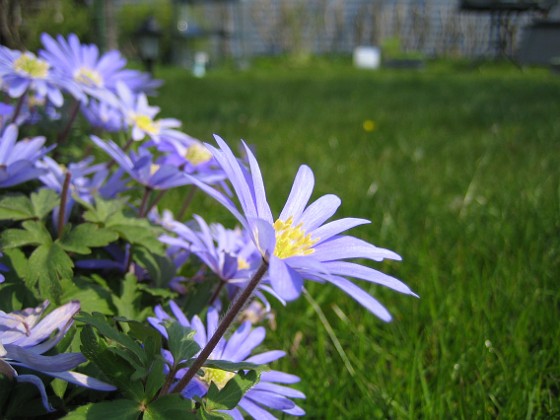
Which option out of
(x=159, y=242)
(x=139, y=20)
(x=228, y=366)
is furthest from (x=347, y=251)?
(x=139, y=20)

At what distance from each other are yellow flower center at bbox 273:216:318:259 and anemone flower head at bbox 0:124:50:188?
15.9 inches

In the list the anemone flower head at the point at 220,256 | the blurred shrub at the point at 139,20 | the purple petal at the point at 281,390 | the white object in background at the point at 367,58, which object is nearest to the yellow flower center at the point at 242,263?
the anemone flower head at the point at 220,256

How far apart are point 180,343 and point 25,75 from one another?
59 cm

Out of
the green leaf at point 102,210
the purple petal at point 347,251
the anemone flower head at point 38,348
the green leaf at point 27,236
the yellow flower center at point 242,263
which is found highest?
the purple petal at point 347,251

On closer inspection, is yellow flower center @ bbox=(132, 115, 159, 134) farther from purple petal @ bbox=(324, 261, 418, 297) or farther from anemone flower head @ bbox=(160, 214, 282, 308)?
purple petal @ bbox=(324, 261, 418, 297)

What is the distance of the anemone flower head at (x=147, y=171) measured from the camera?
34.7 inches

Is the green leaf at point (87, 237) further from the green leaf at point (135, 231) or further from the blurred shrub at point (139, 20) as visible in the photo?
the blurred shrub at point (139, 20)

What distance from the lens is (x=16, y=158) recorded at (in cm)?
87

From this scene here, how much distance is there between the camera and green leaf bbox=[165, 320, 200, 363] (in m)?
0.62

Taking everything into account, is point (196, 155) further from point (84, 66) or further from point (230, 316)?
point (230, 316)

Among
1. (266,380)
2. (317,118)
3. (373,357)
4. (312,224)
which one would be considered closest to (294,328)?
(373,357)

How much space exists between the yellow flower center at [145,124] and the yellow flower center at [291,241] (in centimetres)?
51

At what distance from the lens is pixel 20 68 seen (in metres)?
1.01

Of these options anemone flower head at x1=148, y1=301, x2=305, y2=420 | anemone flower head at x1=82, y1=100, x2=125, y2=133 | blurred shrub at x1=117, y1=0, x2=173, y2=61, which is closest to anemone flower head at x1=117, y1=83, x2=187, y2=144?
anemone flower head at x1=82, y1=100, x2=125, y2=133
